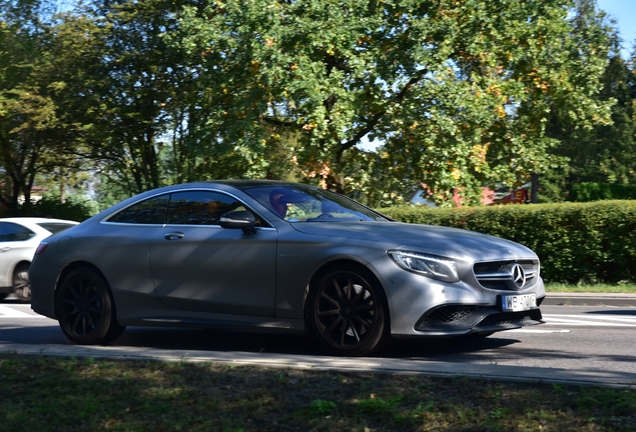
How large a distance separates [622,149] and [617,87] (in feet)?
16.2

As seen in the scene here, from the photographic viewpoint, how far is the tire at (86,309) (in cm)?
A: 799

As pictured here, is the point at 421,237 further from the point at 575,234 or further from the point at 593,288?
the point at 575,234

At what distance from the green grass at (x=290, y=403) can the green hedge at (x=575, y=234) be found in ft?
37.7

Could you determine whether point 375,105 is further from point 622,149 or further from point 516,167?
point 622,149

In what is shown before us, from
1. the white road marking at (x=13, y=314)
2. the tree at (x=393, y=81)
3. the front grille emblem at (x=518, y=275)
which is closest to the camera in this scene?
the front grille emblem at (x=518, y=275)

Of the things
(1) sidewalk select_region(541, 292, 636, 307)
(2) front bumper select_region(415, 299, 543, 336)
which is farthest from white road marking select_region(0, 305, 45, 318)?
(1) sidewalk select_region(541, 292, 636, 307)

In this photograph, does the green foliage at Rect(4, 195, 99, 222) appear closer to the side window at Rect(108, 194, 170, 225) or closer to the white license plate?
the side window at Rect(108, 194, 170, 225)

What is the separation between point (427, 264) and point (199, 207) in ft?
7.47

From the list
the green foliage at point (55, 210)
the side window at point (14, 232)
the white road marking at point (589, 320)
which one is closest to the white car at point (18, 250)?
the side window at point (14, 232)

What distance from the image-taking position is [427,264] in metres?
6.62

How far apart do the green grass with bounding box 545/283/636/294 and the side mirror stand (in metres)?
8.46

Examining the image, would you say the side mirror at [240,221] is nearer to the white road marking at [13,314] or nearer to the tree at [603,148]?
the white road marking at [13,314]

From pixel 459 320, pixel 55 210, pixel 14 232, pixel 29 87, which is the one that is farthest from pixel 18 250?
pixel 55 210

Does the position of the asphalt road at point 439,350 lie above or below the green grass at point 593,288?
below
